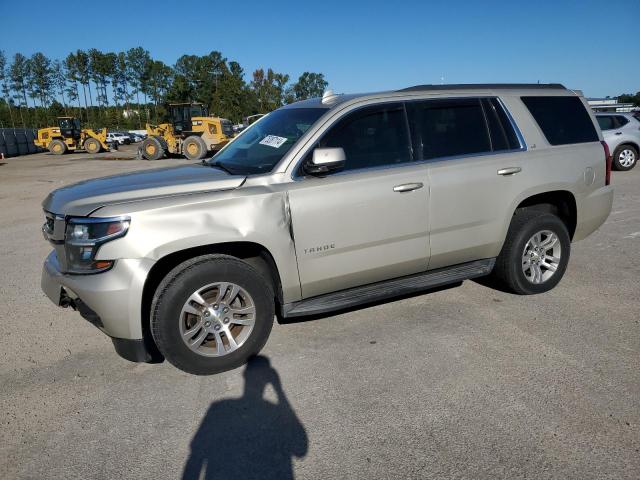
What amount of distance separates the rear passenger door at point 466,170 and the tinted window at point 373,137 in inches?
4.9

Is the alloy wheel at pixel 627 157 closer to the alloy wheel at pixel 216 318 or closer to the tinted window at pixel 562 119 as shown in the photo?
the tinted window at pixel 562 119

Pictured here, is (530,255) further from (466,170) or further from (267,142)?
(267,142)

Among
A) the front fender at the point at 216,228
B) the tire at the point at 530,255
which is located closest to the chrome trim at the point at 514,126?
the tire at the point at 530,255

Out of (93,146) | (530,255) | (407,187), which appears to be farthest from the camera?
(93,146)

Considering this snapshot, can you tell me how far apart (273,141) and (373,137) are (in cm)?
82

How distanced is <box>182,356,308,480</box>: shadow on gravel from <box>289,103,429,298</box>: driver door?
93 cm

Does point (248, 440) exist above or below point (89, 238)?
below

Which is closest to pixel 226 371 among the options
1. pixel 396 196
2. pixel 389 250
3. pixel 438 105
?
pixel 389 250

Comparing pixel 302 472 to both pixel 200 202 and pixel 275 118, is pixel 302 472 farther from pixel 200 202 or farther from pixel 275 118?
pixel 275 118

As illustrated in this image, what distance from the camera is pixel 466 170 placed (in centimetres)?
398

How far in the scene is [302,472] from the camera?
2.38m

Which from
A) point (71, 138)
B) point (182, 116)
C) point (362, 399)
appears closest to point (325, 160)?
point (362, 399)

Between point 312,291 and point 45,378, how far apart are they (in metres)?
2.00

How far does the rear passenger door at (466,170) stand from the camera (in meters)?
3.91
